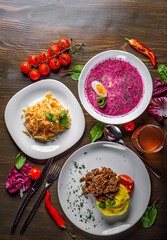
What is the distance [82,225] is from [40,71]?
6.47ft

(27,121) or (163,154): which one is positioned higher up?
(27,121)

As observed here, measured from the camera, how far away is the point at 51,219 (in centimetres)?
293

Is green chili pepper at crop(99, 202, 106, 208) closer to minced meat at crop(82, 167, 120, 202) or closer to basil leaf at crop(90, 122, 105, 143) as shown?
minced meat at crop(82, 167, 120, 202)

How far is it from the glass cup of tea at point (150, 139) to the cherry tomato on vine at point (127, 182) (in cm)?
38

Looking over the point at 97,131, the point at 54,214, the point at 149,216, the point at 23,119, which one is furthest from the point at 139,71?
the point at 54,214

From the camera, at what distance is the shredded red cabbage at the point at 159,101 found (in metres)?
2.85

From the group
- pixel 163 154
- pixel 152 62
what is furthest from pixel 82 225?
pixel 152 62

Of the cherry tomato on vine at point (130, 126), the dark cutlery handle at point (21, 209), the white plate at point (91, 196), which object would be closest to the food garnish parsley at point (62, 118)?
the white plate at point (91, 196)

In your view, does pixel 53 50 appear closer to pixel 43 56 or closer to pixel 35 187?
pixel 43 56

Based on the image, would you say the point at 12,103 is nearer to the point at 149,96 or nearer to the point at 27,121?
the point at 27,121

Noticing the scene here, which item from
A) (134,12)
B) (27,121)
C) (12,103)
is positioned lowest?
(27,121)

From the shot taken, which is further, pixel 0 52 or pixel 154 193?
pixel 0 52

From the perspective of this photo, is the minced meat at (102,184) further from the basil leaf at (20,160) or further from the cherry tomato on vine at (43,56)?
the cherry tomato on vine at (43,56)

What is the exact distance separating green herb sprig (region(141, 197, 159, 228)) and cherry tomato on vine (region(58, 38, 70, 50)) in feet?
7.34
